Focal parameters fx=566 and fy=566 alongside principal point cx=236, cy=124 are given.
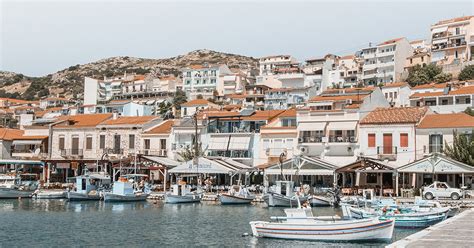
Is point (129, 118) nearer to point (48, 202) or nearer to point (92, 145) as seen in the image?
point (92, 145)

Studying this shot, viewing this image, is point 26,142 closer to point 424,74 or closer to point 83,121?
point 83,121

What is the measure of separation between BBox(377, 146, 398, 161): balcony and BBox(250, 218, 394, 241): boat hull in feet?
84.8

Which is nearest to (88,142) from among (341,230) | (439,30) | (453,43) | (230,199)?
(230,199)

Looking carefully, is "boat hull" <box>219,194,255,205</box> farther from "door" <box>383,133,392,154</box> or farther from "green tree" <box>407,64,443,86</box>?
"green tree" <box>407,64,443,86</box>

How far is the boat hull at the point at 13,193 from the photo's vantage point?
56.8m

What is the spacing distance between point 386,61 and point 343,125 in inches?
2201

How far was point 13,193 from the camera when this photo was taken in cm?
5747

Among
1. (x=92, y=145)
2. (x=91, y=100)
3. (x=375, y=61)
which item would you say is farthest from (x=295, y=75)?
(x=92, y=145)

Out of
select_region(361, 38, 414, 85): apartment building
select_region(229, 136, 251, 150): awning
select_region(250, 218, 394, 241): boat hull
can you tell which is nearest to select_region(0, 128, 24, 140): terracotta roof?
select_region(229, 136, 251, 150): awning

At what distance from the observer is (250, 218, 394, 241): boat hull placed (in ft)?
94.0

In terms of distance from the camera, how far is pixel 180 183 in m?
53.9

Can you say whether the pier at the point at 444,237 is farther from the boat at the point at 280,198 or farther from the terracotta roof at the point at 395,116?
the terracotta roof at the point at 395,116

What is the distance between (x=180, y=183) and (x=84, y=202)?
9.43 meters

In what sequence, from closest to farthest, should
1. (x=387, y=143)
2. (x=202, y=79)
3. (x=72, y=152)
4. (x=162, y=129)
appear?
1. (x=387, y=143)
2. (x=162, y=129)
3. (x=72, y=152)
4. (x=202, y=79)
